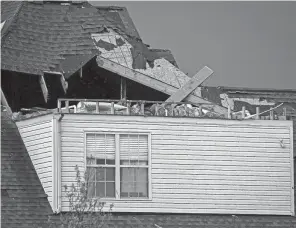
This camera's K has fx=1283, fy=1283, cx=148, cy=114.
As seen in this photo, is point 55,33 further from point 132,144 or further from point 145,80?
point 132,144

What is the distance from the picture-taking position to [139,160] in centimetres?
2883

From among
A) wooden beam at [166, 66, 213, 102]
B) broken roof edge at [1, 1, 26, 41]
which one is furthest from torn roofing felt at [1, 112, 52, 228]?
wooden beam at [166, 66, 213, 102]

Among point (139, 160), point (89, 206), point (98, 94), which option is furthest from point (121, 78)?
point (89, 206)

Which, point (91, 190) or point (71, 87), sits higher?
point (71, 87)

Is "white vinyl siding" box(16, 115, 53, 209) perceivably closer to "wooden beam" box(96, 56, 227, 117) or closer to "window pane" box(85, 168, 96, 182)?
"window pane" box(85, 168, 96, 182)

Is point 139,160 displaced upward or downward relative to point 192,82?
downward

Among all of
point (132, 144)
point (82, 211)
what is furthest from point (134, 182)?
point (82, 211)

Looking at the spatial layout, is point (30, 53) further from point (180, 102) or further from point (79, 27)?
point (180, 102)

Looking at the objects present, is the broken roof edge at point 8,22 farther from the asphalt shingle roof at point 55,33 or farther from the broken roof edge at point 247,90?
the broken roof edge at point 247,90

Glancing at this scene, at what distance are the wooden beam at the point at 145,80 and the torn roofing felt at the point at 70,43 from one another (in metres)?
0.14

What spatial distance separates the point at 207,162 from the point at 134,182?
1.81 meters

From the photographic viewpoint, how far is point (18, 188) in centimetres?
2809

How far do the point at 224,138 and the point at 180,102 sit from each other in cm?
136

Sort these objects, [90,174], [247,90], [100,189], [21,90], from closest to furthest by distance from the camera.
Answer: [90,174]
[100,189]
[21,90]
[247,90]
